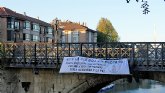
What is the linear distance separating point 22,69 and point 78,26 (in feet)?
237

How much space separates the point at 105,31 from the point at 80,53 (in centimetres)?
7836

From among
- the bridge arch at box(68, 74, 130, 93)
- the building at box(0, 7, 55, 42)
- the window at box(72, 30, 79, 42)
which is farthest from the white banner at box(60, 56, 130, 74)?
the window at box(72, 30, 79, 42)

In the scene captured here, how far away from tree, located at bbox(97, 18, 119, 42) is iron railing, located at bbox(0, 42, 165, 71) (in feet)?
243

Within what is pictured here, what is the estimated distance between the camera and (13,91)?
2014 cm

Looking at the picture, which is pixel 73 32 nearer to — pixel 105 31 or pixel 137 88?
pixel 105 31

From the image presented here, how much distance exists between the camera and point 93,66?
59.7 ft

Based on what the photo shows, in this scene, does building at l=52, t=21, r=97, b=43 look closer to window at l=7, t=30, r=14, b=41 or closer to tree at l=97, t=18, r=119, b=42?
tree at l=97, t=18, r=119, b=42

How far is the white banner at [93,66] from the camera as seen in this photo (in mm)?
17656

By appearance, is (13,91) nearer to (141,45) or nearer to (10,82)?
(10,82)

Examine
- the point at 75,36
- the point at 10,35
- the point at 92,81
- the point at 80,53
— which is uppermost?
the point at 75,36

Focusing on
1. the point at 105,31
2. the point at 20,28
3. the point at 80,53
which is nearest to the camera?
the point at 80,53

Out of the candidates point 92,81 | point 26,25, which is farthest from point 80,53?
point 26,25

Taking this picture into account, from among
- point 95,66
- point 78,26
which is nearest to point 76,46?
point 95,66

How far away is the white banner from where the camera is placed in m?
17.7
